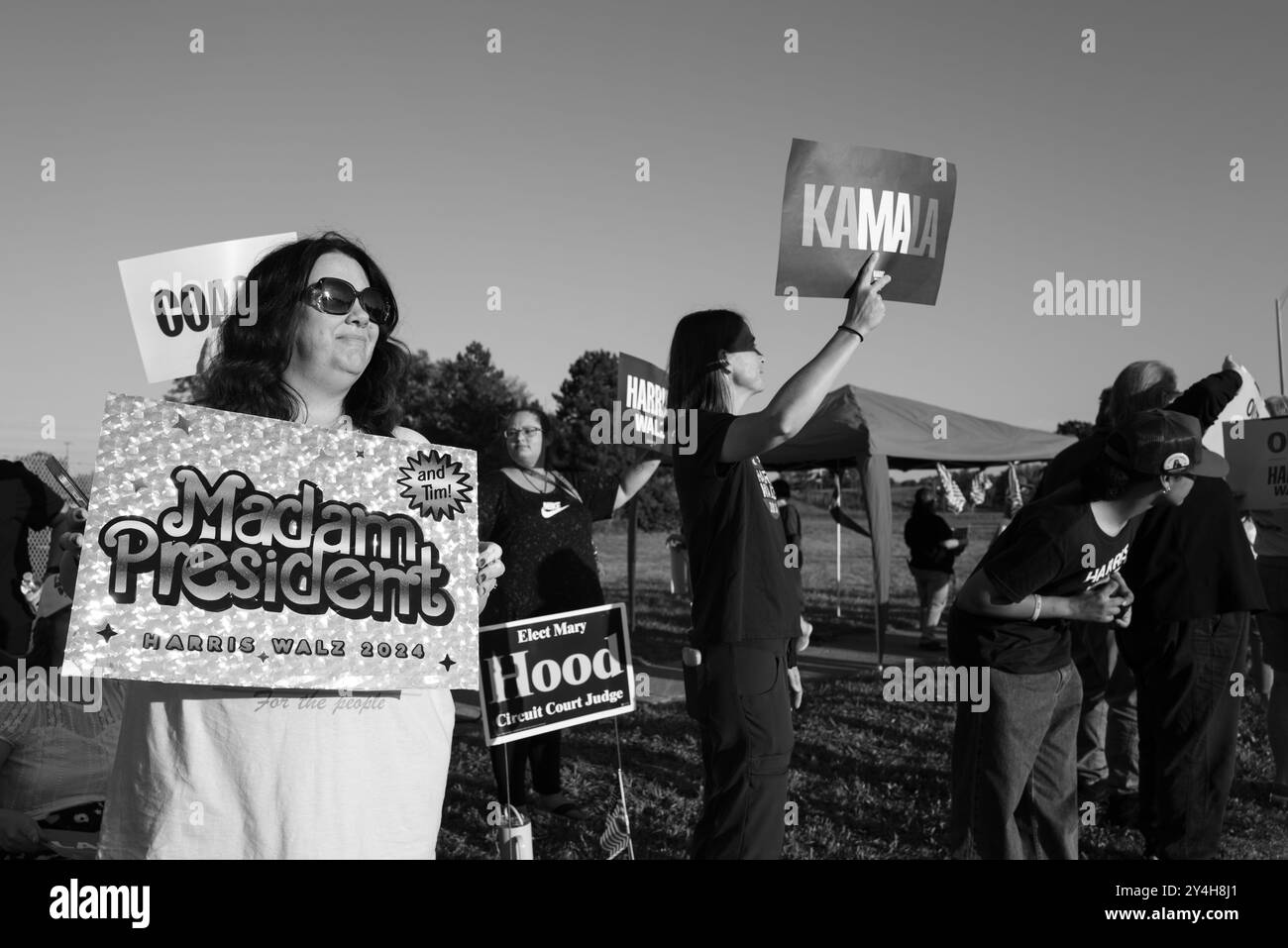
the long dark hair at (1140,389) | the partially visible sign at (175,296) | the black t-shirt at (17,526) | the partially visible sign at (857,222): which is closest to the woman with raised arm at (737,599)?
the partially visible sign at (857,222)

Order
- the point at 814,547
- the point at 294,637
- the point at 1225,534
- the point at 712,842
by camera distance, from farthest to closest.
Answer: the point at 814,547, the point at 1225,534, the point at 712,842, the point at 294,637

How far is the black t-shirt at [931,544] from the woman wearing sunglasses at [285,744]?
9.93m

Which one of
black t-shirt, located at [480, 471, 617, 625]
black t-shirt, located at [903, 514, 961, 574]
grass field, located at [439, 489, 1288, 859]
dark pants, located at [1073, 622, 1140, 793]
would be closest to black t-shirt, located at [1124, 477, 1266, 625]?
dark pants, located at [1073, 622, 1140, 793]

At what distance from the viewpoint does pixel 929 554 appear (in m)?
11.0

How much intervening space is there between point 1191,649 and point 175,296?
481 cm

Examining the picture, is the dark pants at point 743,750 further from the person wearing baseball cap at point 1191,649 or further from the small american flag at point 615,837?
the person wearing baseball cap at point 1191,649

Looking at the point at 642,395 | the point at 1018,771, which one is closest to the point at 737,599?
the point at 1018,771

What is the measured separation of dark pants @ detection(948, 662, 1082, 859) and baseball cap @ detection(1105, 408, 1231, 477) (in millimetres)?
760

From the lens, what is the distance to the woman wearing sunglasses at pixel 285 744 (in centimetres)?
154

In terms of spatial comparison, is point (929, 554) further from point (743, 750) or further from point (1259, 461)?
point (743, 750)
